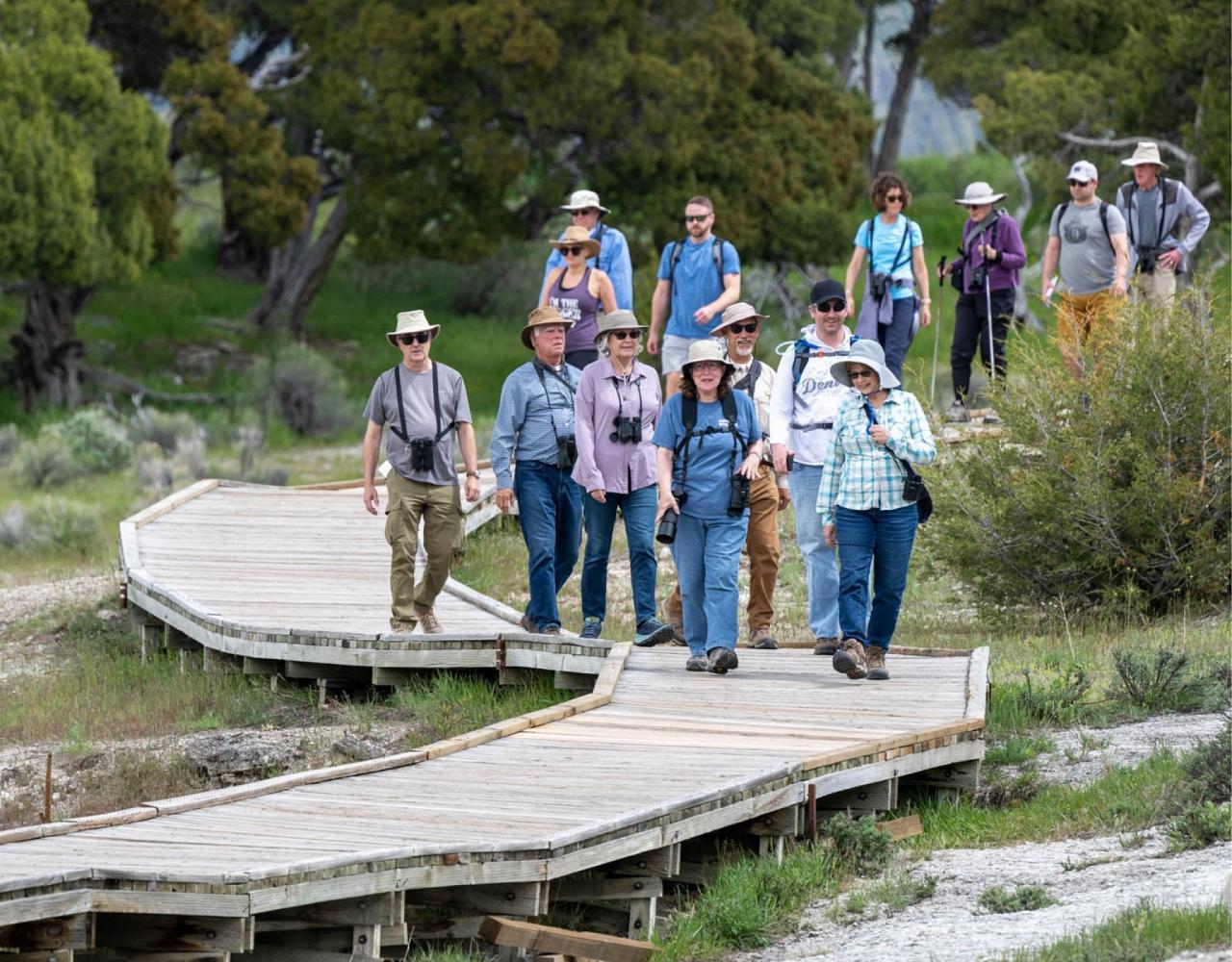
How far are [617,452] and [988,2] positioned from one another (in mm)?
29922

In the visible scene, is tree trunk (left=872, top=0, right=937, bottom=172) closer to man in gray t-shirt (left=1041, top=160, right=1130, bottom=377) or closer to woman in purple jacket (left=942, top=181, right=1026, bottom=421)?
woman in purple jacket (left=942, top=181, right=1026, bottom=421)

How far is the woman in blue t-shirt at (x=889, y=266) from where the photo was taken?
15.0 metres

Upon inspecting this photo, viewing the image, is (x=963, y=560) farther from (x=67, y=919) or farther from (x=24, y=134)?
(x=24, y=134)

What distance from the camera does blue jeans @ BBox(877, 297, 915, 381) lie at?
15.3 meters

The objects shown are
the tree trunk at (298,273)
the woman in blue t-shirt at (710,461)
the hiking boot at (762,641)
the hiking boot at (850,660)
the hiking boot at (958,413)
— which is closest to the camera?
the woman in blue t-shirt at (710,461)

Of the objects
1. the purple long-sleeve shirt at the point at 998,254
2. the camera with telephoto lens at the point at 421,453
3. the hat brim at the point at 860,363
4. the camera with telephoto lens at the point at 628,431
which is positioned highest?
the purple long-sleeve shirt at the point at 998,254

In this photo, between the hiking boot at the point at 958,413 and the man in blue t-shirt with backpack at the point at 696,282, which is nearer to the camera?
the man in blue t-shirt with backpack at the point at 696,282

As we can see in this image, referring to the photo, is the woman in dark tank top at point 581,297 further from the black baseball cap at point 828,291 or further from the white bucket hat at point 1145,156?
the white bucket hat at point 1145,156

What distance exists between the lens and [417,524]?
11922 mm

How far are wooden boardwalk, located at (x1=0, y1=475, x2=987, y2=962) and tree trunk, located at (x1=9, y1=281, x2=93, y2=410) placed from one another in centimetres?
1976

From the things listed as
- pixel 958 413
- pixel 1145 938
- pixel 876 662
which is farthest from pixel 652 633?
pixel 958 413

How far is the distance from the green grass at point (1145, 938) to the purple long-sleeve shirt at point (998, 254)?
971 centimetres

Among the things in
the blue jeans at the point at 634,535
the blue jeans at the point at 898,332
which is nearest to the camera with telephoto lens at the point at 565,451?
the blue jeans at the point at 634,535

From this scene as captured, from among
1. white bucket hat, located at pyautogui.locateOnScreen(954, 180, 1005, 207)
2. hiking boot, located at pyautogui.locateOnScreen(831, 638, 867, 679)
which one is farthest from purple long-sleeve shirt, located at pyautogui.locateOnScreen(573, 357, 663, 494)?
white bucket hat, located at pyautogui.locateOnScreen(954, 180, 1005, 207)
